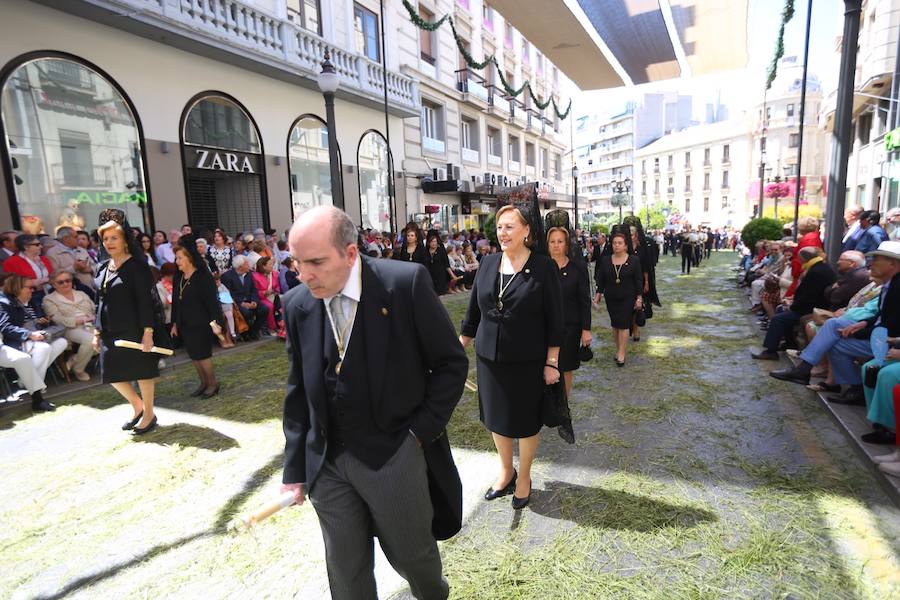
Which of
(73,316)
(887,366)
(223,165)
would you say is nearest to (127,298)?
(73,316)

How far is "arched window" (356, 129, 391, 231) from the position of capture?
19.2m

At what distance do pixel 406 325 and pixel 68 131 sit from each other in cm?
1198

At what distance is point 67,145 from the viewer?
10547 millimetres

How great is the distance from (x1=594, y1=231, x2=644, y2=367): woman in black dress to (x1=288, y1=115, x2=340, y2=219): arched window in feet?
36.4

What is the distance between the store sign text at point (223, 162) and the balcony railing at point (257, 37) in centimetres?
252

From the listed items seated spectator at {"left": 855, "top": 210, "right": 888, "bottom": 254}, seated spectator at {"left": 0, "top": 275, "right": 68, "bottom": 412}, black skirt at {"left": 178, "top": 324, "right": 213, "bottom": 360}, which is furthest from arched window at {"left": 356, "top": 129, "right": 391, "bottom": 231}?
seated spectator at {"left": 855, "top": 210, "right": 888, "bottom": 254}

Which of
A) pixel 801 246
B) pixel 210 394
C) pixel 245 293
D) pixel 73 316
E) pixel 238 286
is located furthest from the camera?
pixel 245 293

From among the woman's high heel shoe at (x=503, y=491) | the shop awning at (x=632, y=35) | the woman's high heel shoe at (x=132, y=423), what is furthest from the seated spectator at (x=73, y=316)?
the shop awning at (x=632, y=35)

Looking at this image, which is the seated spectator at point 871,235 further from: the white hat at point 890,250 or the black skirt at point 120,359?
the black skirt at point 120,359

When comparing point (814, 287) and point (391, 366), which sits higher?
point (391, 366)

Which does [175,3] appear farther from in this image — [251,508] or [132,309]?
[251,508]

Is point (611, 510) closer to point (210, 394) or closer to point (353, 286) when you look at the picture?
point (353, 286)

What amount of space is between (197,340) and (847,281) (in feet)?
25.9

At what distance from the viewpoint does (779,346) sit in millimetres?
7414
